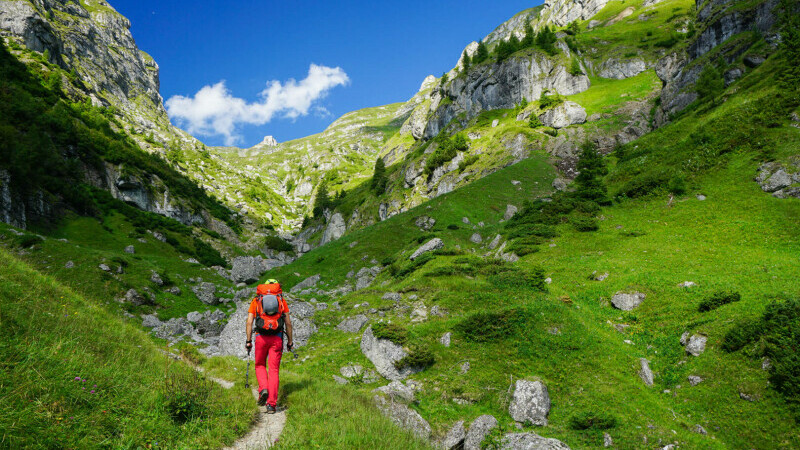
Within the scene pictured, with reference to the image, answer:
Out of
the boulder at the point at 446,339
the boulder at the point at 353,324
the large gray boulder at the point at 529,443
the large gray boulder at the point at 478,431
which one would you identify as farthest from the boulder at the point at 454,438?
the boulder at the point at 353,324

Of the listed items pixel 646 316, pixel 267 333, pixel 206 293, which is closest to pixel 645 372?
pixel 646 316

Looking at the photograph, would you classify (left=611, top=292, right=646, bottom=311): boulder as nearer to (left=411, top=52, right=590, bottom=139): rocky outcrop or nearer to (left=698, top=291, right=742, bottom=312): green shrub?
(left=698, top=291, right=742, bottom=312): green shrub

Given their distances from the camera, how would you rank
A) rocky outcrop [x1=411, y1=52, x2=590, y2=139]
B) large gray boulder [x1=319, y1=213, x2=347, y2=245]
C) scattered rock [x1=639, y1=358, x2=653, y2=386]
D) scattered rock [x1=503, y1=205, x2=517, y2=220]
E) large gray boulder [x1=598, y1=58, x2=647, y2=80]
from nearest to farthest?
scattered rock [x1=639, y1=358, x2=653, y2=386] → scattered rock [x1=503, y1=205, x2=517, y2=220] → rocky outcrop [x1=411, y1=52, x2=590, y2=139] → large gray boulder [x1=598, y1=58, x2=647, y2=80] → large gray boulder [x1=319, y1=213, x2=347, y2=245]

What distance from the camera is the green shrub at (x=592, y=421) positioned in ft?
35.2

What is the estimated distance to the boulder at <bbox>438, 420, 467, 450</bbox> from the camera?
10680mm

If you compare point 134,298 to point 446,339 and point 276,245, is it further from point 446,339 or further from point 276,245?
point 276,245

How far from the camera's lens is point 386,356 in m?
15.6

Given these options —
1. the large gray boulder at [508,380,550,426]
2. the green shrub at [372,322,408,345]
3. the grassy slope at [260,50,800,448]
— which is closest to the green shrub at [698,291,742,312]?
the grassy slope at [260,50,800,448]

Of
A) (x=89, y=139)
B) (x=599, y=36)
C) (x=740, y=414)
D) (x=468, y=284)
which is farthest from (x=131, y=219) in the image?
(x=599, y=36)

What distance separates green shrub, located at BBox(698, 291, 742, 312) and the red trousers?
60.8 ft

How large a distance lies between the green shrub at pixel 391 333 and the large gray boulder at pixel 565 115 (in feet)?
244

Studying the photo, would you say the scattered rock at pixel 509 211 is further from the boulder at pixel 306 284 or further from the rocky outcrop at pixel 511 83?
the rocky outcrop at pixel 511 83

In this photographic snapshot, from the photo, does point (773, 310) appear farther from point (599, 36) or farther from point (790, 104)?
point (599, 36)

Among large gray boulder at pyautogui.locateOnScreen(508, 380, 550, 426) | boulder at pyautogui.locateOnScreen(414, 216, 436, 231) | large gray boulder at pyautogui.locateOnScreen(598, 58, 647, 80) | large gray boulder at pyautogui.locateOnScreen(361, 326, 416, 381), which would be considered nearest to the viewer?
large gray boulder at pyautogui.locateOnScreen(508, 380, 550, 426)
